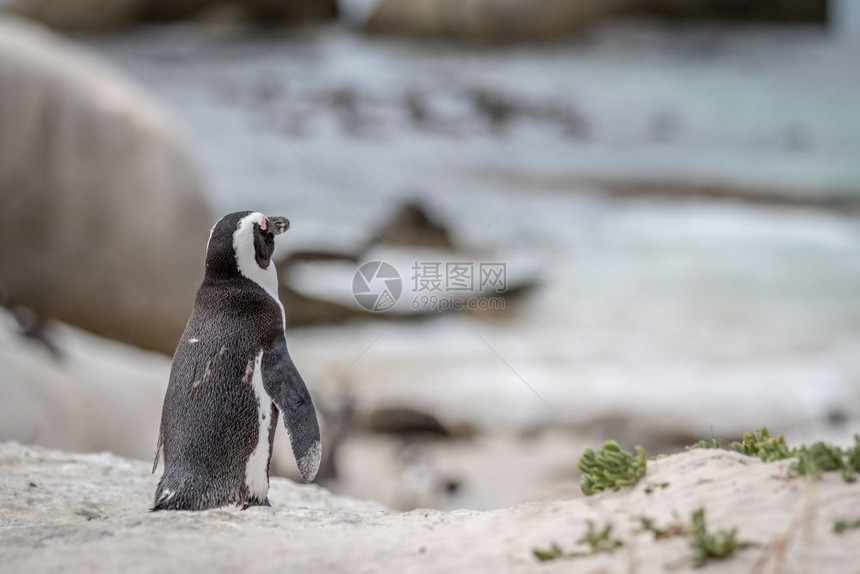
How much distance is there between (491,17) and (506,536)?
38.5 feet

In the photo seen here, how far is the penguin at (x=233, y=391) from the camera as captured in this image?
1742mm

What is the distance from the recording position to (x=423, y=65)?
38.0ft

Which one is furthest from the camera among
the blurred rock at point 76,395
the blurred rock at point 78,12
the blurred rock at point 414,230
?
the blurred rock at point 78,12

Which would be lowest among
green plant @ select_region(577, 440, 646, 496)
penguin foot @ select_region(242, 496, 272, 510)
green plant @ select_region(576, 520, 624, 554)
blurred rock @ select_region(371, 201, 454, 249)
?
green plant @ select_region(576, 520, 624, 554)

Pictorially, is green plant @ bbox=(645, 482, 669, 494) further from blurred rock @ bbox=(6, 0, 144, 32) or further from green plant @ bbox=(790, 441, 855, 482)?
blurred rock @ bbox=(6, 0, 144, 32)

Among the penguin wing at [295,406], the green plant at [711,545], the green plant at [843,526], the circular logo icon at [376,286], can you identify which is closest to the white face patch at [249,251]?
the penguin wing at [295,406]

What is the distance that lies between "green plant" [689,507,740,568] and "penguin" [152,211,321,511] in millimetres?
843

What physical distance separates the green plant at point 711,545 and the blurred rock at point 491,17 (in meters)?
11.7

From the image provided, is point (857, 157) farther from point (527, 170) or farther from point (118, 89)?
point (118, 89)

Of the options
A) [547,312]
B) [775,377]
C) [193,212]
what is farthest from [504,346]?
[193,212]

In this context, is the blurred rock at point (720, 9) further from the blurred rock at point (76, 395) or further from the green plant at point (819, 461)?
the green plant at point (819, 461)

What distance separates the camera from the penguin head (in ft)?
6.12

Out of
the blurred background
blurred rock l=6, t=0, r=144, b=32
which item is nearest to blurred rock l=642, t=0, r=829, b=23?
the blurred background

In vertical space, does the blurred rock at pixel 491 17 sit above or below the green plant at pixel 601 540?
above
